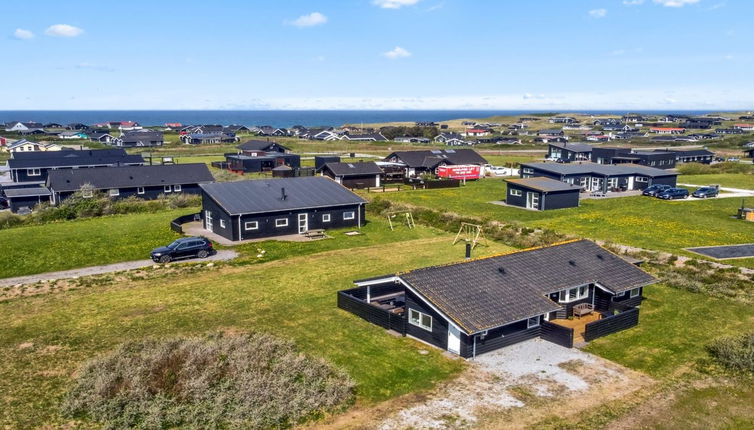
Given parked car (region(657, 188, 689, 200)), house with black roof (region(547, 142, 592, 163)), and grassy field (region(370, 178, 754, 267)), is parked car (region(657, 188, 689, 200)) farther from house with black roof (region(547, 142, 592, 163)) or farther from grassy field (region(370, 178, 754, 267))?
house with black roof (region(547, 142, 592, 163))

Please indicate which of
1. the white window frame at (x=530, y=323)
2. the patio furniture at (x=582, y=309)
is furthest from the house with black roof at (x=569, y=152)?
the white window frame at (x=530, y=323)

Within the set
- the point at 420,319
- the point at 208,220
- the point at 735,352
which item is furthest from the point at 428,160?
the point at 735,352

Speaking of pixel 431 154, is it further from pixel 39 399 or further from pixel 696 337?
pixel 39 399

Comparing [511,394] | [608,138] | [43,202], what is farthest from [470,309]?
[608,138]

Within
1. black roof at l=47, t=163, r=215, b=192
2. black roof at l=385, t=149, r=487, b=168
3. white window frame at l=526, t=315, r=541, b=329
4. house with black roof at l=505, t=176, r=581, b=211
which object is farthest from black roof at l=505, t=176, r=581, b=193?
black roof at l=47, t=163, r=215, b=192

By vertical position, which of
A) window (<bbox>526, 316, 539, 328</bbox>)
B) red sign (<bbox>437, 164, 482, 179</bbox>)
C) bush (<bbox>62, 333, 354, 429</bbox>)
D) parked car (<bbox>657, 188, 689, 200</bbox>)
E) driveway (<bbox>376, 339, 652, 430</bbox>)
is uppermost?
red sign (<bbox>437, 164, 482, 179</bbox>)

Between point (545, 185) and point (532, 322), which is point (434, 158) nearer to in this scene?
point (545, 185)
